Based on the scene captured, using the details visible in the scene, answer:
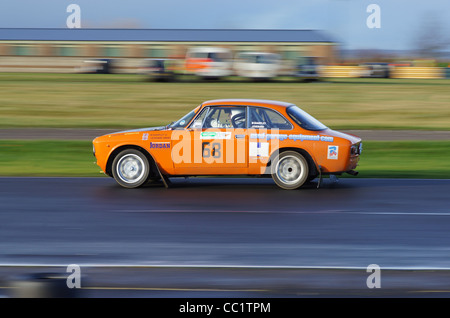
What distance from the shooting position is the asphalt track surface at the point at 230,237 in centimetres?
611

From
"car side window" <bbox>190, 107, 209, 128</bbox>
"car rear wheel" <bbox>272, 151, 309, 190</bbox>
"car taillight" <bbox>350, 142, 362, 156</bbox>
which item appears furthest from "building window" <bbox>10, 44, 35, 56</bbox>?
"car taillight" <bbox>350, 142, 362, 156</bbox>

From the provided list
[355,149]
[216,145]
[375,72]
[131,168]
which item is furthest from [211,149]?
[375,72]

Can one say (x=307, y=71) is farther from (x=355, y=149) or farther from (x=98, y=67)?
(x=355, y=149)

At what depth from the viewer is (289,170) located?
11484 millimetres

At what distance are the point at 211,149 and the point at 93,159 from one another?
6.45 metres

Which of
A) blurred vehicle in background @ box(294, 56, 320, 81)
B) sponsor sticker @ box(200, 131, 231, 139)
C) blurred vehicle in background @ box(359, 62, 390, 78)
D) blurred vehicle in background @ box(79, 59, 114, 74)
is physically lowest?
sponsor sticker @ box(200, 131, 231, 139)

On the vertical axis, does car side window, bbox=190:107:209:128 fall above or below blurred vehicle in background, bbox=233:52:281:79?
below

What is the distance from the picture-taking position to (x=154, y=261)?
6.89 metres

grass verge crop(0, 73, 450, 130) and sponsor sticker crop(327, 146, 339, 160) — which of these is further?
grass verge crop(0, 73, 450, 130)

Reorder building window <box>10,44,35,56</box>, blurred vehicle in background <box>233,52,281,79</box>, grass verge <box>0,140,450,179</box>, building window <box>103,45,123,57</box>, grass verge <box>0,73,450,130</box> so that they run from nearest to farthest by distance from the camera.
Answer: grass verge <box>0,140,450,179</box>
grass verge <box>0,73,450,130</box>
blurred vehicle in background <box>233,52,281,79</box>
building window <box>103,45,123,57</box>
building window <box>10,44,35,56</box>

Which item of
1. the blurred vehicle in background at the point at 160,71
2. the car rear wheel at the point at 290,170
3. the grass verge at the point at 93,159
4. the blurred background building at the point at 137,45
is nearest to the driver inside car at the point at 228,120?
the car rear wheel at the point at 290,170

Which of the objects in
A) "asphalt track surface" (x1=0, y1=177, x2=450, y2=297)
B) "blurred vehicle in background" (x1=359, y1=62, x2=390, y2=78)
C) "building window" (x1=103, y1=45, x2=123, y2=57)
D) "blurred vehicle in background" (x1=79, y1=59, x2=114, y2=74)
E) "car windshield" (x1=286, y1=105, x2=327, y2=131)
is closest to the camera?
"asphalt track surface" (x1=0, y1=177, x2=450, y2=297)

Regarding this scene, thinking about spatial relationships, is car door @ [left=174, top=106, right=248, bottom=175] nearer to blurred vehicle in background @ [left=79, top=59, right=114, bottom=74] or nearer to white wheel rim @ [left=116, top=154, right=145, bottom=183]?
white wheel rim @ [left=116, top=154, right=145, bottom=183]

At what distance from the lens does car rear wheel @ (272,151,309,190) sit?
11320mm
